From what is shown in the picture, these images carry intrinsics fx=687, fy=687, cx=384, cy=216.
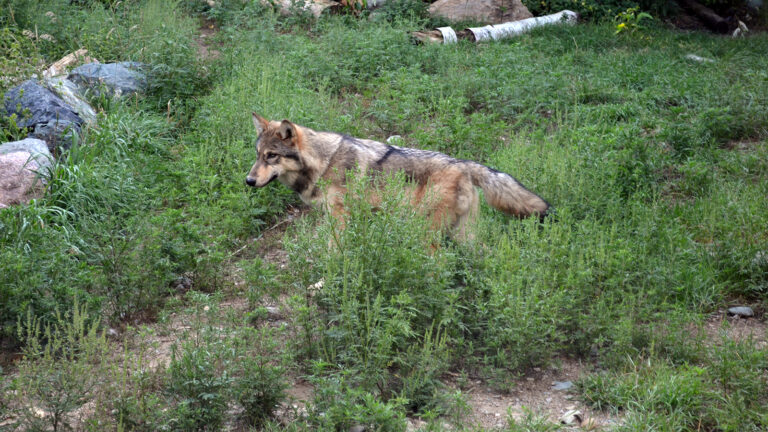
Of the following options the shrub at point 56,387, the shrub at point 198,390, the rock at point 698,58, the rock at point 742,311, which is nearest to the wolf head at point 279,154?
the shrub at point 198,390

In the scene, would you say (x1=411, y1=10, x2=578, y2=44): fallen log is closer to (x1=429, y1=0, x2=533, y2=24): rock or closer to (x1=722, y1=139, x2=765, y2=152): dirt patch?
(x1=429, y1=0, x2=533, y2=24): rock

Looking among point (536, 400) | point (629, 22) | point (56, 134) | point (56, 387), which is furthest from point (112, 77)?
point (629, 22)

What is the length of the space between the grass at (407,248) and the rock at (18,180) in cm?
20

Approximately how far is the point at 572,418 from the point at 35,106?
278 inches

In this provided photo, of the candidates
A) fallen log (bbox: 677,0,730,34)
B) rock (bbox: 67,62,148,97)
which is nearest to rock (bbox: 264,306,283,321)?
rock (bbox: 67,62,148,97)

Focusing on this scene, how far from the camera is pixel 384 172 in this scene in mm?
6664

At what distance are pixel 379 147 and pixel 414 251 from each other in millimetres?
2277

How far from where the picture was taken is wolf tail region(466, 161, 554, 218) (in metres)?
6.45

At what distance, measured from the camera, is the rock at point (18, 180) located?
22.5 ft

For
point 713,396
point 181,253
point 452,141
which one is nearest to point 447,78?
point 452,141

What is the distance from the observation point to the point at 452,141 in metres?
8.66

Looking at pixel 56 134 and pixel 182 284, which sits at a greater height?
pixel 56 134

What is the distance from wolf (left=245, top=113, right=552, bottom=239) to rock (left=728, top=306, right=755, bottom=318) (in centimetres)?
175

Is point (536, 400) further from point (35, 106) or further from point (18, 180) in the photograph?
point (35, 106)
